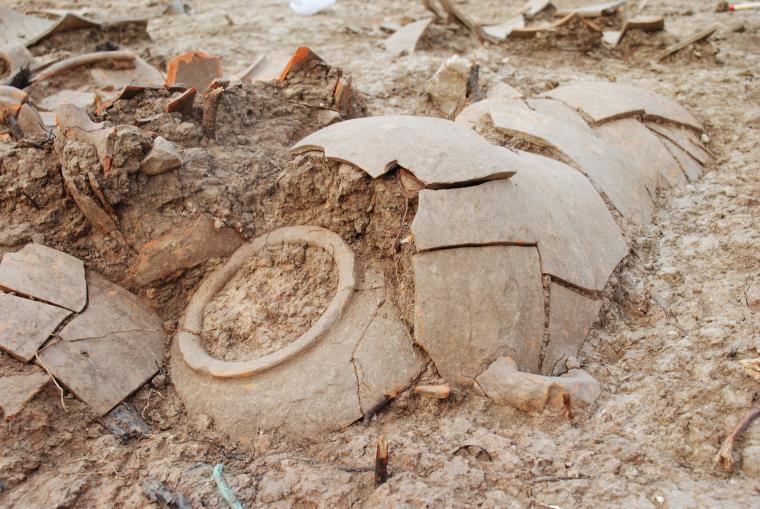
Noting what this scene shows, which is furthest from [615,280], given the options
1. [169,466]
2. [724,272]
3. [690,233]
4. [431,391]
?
[169,466]

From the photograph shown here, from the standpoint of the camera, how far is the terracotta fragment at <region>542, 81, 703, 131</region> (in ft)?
13.7

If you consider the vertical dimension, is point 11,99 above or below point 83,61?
above

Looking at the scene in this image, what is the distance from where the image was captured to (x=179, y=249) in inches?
124

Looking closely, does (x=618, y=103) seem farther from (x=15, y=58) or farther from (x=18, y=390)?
(x=15, y=58)

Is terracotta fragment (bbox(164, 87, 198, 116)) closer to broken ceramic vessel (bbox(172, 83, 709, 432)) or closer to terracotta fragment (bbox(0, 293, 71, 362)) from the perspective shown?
broken ceramic vessel (bbox(172, 83, 709, 432))

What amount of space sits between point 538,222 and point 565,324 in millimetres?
473

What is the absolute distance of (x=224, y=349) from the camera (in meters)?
2.88

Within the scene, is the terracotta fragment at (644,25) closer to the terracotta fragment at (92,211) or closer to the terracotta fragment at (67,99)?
the terracotta fragment at (67,99)

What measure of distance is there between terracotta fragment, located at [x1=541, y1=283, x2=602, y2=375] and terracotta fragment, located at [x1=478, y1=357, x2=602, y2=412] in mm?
146

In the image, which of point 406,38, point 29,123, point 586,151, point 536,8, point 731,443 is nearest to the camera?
point 731,443

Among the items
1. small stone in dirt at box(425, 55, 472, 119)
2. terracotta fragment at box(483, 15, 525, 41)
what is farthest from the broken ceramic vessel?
terracotta fragment at box(483, 15, 525, 41)

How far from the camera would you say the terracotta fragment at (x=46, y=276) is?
9.34 feet

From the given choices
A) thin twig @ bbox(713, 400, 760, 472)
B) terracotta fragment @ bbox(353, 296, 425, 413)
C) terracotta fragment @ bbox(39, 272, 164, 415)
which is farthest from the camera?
terracotta fragment @ bbox(39, 272, 164, 415)

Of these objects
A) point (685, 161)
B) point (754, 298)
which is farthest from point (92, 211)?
point (685, 161)
